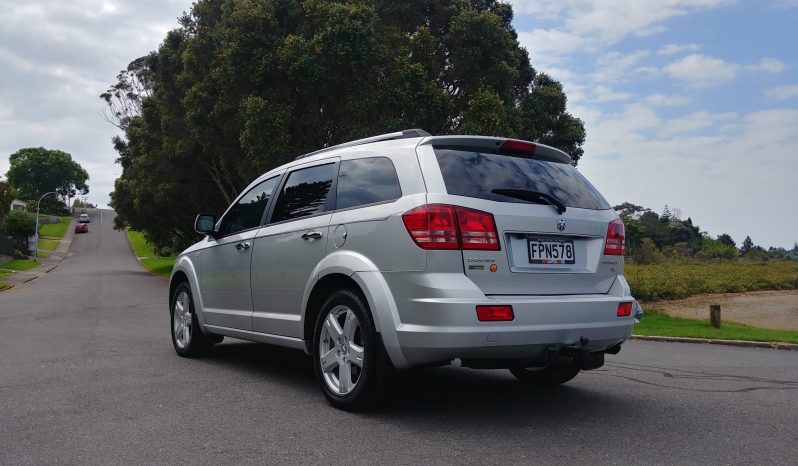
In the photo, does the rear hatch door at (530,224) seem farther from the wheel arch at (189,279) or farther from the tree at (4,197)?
the tree at (4,197)

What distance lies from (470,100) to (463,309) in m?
17.6

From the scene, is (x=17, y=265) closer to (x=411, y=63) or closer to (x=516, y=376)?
(x=411, y=63)

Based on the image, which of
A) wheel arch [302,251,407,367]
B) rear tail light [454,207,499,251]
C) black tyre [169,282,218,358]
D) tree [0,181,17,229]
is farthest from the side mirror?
tree [0,181,17,229]

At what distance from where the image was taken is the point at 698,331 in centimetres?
1348

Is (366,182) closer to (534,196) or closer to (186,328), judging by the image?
(534,196)

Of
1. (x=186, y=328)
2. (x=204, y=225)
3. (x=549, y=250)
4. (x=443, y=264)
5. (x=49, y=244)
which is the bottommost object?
(x=186, y=328)

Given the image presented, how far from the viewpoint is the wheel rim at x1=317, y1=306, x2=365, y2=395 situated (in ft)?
15.3

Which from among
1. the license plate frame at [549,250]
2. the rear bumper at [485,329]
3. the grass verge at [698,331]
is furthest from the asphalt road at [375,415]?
the grass verge at [698,331]

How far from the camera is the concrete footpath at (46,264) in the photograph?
35.2 meters

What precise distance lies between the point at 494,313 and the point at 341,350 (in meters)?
1.24

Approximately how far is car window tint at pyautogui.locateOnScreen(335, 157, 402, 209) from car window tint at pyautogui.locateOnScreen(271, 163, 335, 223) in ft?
0.70

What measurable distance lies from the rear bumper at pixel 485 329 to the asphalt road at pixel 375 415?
0.51 m

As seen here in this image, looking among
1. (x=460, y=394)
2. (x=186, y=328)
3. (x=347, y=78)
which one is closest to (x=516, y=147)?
(x=460, y=394)

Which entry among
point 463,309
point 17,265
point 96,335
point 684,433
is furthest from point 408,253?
point 17,265
